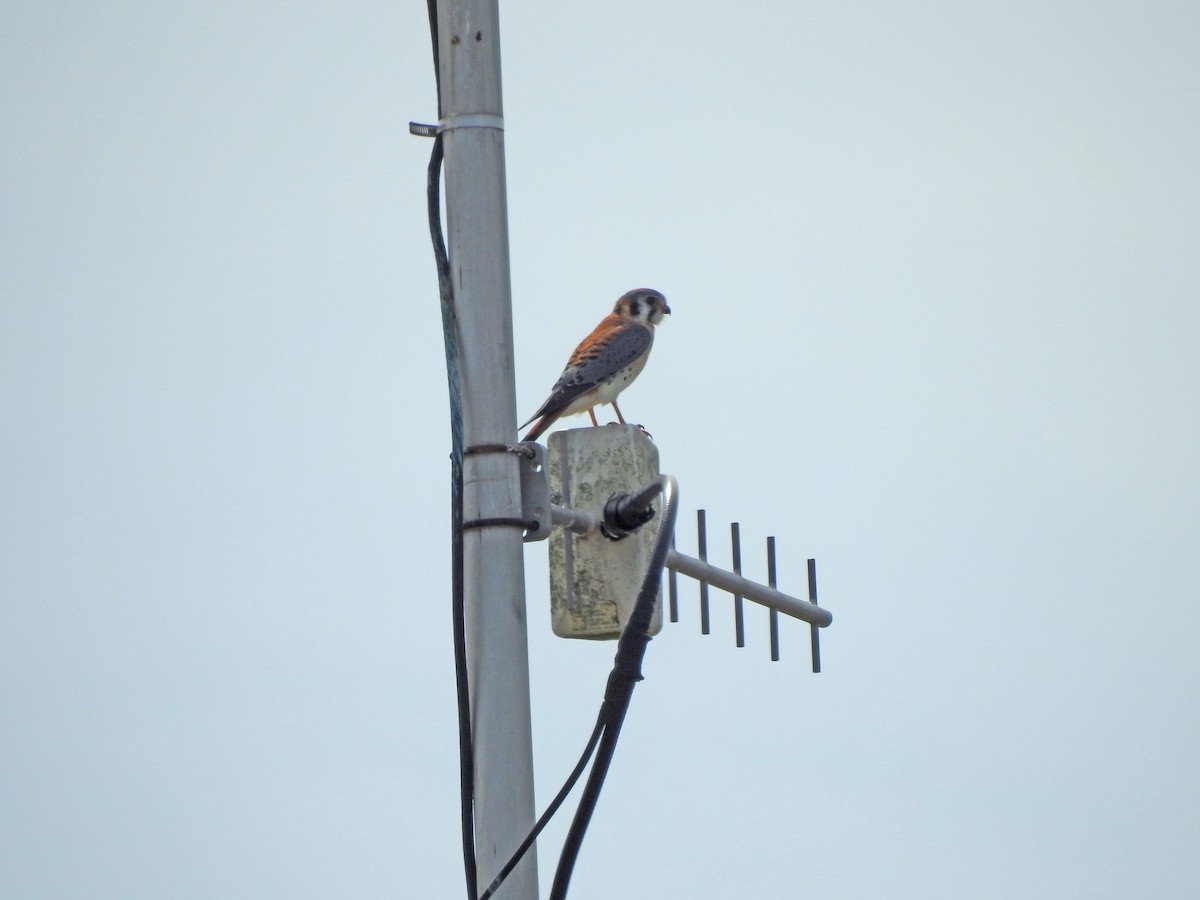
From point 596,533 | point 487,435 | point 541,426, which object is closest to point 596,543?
point 596,533

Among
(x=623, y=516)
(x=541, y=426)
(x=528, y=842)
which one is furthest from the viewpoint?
(x=541, y=426)

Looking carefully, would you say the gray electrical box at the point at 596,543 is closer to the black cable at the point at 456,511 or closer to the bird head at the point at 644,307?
the black cable at the point at 456,511

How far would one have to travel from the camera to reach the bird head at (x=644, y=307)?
938 centimetres

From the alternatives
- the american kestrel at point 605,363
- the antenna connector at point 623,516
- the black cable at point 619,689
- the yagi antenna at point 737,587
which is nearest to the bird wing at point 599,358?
the american kestrel at point 605,363

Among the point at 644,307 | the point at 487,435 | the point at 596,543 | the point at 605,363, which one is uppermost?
the point at 644,307

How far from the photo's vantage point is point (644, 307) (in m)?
9.48

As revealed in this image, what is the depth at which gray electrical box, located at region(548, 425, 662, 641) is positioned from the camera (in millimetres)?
3643

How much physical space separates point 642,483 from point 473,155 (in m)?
0.81

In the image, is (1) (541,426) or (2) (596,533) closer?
(2) (596,533)

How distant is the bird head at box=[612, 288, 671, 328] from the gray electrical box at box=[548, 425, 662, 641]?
18.2ft

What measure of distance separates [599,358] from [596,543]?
15.9 feet

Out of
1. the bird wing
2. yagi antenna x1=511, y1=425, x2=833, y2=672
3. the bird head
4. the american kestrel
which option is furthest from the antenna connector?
the bird head

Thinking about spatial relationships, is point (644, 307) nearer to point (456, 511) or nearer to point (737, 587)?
point (737, 587)

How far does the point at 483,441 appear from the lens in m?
3.34
